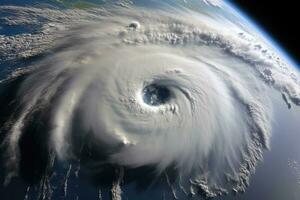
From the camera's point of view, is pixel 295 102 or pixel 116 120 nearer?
pixel 116 120

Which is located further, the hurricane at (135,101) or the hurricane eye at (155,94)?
the hurricane eye at (155,94)

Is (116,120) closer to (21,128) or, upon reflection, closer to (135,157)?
(135,157)

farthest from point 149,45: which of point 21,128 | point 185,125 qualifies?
point 21,128

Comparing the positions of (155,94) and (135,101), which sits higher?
(135,101)

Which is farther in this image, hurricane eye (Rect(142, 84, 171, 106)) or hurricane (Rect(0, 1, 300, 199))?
hurricane eye (Rect(142, 84, 171, 106))

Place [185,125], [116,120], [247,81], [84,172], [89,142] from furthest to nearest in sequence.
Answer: [247,81], [185,125], [116,120], [89,142], [84,172]
